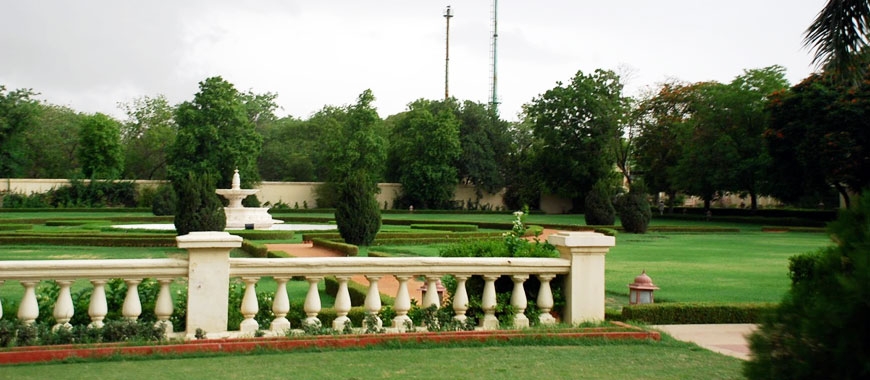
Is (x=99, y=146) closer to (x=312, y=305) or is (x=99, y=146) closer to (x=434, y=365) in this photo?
(x=312, y=305)

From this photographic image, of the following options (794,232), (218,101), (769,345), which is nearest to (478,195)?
(218,101)

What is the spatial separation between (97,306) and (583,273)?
12.0 ft

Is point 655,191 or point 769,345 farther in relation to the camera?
point 655,191

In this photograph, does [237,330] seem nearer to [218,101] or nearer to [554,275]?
[554,275]

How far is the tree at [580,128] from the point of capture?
47375 mm

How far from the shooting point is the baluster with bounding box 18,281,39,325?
503cm

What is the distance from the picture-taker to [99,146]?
2012 inches

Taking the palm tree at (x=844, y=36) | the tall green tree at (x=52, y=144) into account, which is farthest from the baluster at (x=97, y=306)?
the tall green tree at (x=52, y=144)

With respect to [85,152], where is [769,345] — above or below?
below

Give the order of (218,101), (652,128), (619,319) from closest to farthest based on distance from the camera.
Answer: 1. (619,319)
2. (218,101)
3. (652,128)

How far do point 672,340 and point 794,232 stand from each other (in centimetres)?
2716

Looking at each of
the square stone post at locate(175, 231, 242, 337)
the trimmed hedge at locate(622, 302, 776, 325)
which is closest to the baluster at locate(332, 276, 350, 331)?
the square stone post at locate(175, 231, 242, 337)

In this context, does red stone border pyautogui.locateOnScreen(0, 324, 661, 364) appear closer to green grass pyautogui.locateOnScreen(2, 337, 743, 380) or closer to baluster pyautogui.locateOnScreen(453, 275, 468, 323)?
green grass pyautogui.locateOnScreen(2, 337, 743, 380)

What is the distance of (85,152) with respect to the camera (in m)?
51.5
